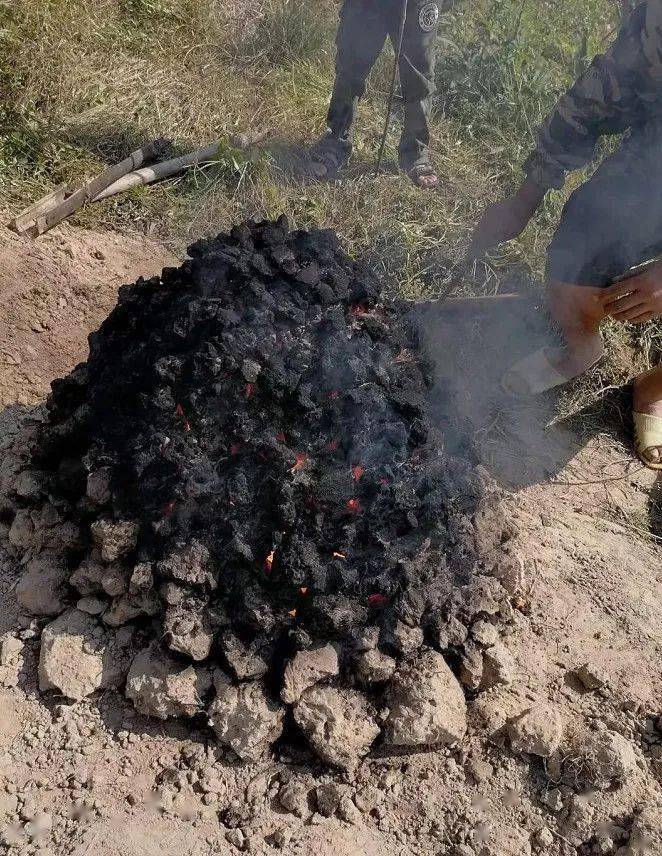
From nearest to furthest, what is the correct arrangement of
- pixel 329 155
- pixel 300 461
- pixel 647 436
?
1. pixel 300 461
2. pixel 647 436
3. pixel 329 155

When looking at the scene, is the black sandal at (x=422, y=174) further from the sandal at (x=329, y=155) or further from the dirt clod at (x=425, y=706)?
the dirt clod at (x=425, y=706)

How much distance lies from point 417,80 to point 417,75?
0.04 m

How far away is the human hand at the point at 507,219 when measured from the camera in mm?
3873

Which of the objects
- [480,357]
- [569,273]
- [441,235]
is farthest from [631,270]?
[441,235]

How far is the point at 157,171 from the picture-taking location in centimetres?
443

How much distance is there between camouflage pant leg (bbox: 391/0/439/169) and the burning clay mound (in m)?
2.93

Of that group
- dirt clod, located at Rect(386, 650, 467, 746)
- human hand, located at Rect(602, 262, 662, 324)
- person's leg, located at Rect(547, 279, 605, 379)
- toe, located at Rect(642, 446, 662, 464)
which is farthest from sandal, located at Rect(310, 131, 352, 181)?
dirt clod, located at Rect(386, 650, 467, 746)

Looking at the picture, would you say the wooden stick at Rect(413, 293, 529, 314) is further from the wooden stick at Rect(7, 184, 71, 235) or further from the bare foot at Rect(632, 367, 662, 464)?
the wooden stick at Rect(7, 184, 71, 235)

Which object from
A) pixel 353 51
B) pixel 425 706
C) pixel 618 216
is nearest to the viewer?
pixel 425 706

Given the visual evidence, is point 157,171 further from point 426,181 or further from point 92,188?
point 426,181

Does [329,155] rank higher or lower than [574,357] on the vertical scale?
higher

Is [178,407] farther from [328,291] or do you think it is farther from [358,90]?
[358,90]

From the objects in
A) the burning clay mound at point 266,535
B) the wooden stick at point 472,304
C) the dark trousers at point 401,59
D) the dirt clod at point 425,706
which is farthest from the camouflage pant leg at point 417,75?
the dirt clod at point 425,706

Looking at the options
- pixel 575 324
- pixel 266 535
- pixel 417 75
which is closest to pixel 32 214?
pixel 266 535
